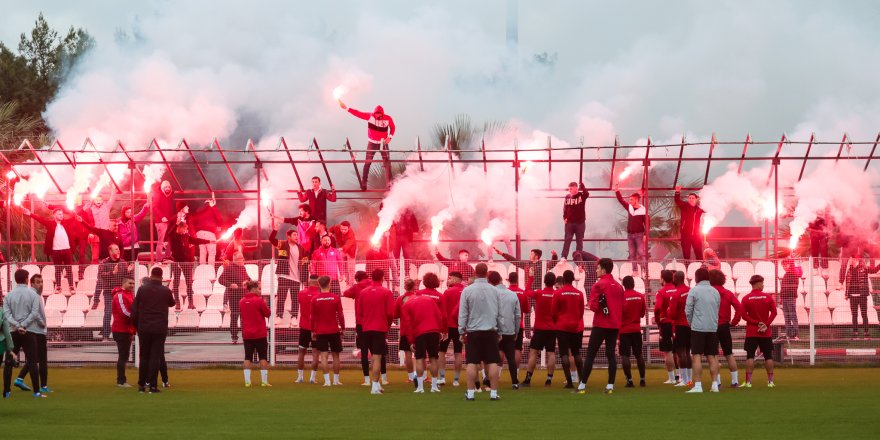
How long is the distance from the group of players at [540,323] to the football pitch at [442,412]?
459 mm

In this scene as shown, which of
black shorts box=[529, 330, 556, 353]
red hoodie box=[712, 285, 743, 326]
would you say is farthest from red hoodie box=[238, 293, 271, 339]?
red hoodie box=[712, 285, 743, 326]

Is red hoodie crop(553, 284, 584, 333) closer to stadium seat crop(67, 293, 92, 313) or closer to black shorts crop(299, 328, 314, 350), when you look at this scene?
black shorts crop(299, 328, 314, 350)

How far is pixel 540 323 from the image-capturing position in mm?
18922

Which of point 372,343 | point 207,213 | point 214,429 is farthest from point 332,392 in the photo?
point 207,213

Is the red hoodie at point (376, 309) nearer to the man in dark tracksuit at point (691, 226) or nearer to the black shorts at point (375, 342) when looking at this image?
the black shorts at point (375, 342)

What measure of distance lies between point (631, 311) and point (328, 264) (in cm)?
726

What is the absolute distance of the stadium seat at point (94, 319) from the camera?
2452 cm

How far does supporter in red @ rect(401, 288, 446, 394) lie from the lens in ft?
58.6

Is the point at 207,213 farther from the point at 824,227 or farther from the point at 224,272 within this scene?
the point at 824,227

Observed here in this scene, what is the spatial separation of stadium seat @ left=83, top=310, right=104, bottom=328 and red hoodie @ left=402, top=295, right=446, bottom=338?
30.6ft

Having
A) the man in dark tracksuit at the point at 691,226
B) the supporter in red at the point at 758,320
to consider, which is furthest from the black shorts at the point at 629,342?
the man in dark tracksuit at the point at 691,226

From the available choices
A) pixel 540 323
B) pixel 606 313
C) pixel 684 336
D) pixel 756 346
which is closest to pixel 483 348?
pixel 606 313

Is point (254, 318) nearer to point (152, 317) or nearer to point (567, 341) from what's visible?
point (152, 317)

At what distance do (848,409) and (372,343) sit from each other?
7142mm
